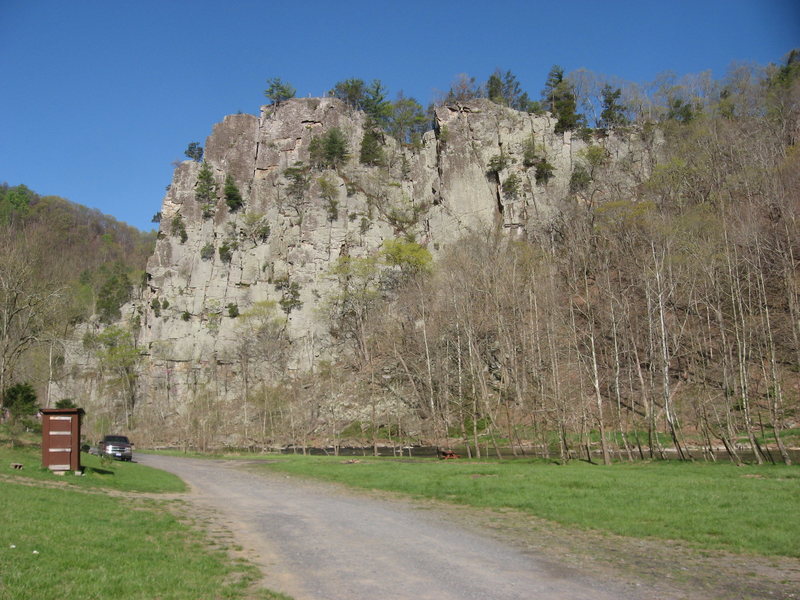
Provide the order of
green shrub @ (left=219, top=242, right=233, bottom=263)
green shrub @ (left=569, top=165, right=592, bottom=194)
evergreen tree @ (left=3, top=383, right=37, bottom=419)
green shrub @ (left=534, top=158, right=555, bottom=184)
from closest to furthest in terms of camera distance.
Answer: evergreen tree @ (left=3, top=383, right=37, bottom=419) → green shrub @ (left=569, top=165, right=592, bottom=194) → green shrub @ (left=534, top=158, right=555, bottom=184) → green shrub @ (left=219, top=242, right=233, bottom=263)

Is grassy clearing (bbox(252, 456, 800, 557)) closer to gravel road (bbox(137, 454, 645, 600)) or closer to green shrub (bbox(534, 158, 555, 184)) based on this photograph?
gravel road (bbox(137, 454, 645, 600))

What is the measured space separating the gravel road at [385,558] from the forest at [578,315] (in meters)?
14.7

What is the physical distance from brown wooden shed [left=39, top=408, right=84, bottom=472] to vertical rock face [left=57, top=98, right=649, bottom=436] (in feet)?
163

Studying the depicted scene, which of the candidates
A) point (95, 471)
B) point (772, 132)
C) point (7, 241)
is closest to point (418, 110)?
point (772, 132)

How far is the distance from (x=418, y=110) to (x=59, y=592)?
97.6m

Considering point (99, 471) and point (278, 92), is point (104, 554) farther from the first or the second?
point (278, 92)

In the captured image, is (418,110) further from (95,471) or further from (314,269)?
(95,471)

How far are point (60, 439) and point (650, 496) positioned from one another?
18207 millimetres

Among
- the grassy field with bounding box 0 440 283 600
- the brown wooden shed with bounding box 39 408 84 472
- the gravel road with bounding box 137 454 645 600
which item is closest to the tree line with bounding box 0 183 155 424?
the brown wooden shed with bounding box 39 408 84 472

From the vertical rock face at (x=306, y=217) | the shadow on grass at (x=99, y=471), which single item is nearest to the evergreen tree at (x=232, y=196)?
the vertical rock face at (x=306, y=217)

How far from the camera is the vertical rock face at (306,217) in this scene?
72062 mm

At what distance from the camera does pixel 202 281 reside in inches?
3059

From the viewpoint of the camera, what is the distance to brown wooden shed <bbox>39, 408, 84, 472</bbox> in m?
18.8

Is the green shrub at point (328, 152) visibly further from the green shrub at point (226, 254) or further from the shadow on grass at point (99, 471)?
the shadow on grass at point (99, 471)
